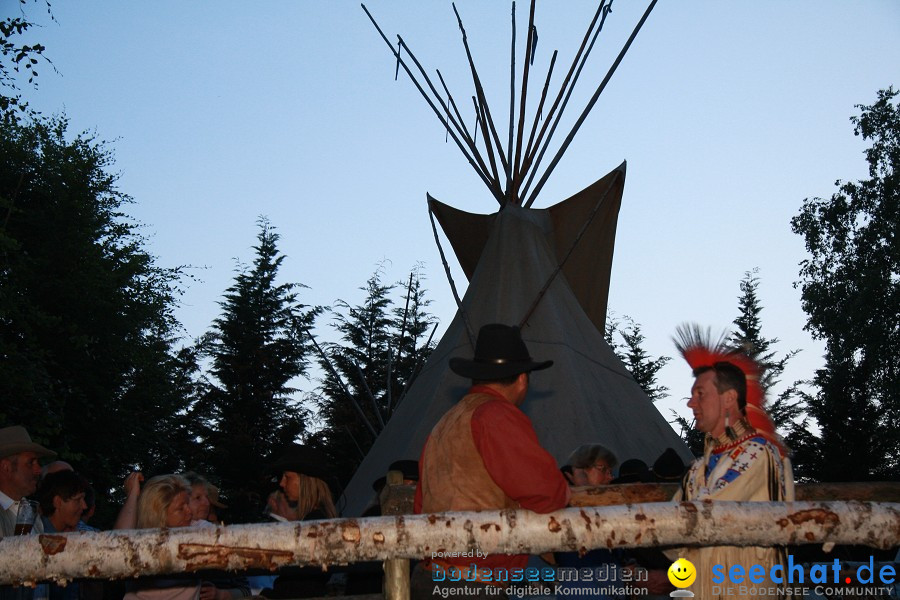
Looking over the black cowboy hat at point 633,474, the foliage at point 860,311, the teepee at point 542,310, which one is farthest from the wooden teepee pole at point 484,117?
the foliage at point 860,311

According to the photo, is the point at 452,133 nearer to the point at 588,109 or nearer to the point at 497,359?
the point at 588,109

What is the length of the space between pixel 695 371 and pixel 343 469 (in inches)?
848

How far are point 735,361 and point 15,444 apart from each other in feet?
11.3

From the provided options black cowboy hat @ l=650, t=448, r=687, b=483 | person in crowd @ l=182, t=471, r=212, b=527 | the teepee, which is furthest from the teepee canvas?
person in crowd @ l=182, t=471, r=212, b=527

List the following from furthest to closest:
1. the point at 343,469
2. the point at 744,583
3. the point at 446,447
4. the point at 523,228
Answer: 1. the point at 343,469
2. the point at 523,228
3. the point at 446,447
4. the point at 744,583

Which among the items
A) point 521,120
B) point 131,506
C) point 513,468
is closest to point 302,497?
point 131,506

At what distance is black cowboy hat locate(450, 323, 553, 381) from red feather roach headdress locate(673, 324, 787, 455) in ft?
1.68

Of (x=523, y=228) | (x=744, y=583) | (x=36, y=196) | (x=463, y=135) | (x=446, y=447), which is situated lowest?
(x=744, y=583)

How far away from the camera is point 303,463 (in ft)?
16.6

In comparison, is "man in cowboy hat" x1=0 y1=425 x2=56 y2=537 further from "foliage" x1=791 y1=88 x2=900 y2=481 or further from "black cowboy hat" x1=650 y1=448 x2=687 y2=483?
"foliage" x1=791 y1=88 x2=900 y2=481

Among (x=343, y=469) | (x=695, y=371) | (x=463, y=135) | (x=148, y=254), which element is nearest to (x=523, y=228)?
(x=463, y=135)

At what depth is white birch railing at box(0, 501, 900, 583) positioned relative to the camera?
223cm

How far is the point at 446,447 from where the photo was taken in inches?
118

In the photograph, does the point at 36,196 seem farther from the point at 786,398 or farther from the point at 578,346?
the point at 786,398
